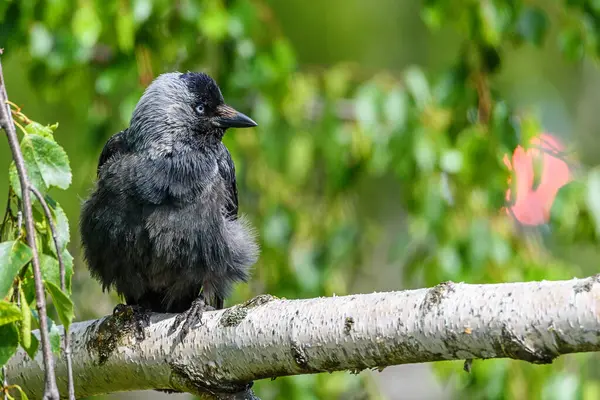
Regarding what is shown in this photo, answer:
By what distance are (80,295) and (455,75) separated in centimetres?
277

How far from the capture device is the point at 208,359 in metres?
3.26

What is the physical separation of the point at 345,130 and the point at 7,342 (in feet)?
10.5

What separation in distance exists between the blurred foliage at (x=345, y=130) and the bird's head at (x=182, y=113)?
101 mm

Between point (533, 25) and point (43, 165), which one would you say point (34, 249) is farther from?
point (533, 25)

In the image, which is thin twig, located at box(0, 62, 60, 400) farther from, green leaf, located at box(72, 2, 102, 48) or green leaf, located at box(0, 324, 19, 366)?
green leaf, located at box(72, 2, 102, 48)

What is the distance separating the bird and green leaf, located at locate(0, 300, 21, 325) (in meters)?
1.76

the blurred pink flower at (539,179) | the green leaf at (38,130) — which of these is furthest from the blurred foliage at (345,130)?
the green leaf at (38,130)

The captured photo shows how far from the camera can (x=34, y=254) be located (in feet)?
7.75

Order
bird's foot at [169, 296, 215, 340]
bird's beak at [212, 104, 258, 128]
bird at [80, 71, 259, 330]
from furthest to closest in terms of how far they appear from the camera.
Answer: bird's beak at [212, 104, 258, 128] → bird at [80, 71, 259, 330] → bird's foot at [169, 296, 215, 340]

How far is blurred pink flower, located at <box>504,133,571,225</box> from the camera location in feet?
16.0

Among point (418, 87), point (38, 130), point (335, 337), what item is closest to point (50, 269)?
point (38, 130)

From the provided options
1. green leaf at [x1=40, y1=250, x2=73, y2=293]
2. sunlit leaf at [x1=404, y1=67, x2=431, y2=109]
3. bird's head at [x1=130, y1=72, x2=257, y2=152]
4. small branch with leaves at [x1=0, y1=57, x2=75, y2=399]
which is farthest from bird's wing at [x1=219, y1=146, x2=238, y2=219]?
green leaf at [x1=40, y1=250, x2=73, y2=293]

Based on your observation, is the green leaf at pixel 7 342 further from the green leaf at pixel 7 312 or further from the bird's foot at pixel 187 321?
the bird's foot at pixel 187 321

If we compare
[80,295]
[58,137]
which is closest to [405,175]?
[80,295]
